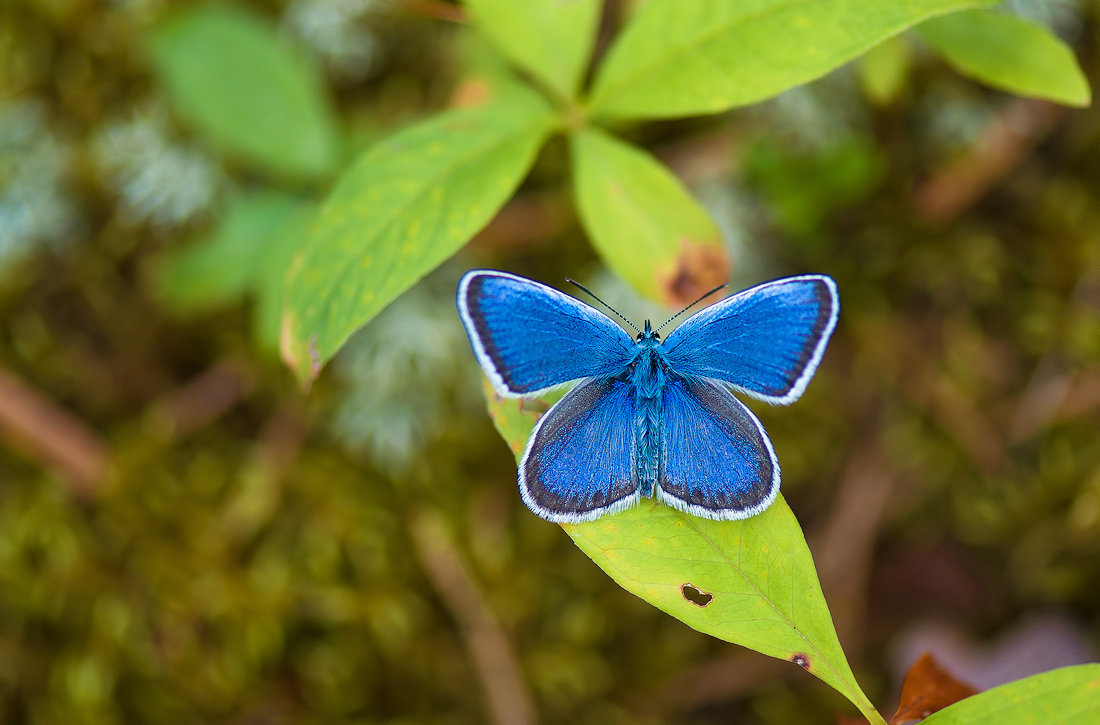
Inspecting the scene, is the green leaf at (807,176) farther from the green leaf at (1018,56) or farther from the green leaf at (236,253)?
the green leaf at (236,253)

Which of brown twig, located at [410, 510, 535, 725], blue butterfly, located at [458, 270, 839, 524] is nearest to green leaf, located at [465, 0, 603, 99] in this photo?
blue butterfly, located at [458, 270, 839, 524]

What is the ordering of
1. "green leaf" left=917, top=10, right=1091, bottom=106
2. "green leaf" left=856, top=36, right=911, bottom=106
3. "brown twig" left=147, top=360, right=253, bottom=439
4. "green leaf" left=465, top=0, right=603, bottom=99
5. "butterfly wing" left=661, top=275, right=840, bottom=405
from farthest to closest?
"brown twig" left=147, top=360, right=253, bottom=439
"green leaf" left=856, top=36, right=911, bottom=106
"green leaf" left=465, top=0, right=603, bottom=99
"green leaf" left=917, top=10, right=1091, bottom=106
"butterfly wing" left=661, top=275, right=840, bottom=405

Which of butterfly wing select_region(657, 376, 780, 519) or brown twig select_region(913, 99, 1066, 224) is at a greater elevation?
butterfly wing select_region(657, 376, 780, 519)

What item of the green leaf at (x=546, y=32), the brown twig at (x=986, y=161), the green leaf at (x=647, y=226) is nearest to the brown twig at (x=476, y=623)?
the green leaf at (x=647, y=226)

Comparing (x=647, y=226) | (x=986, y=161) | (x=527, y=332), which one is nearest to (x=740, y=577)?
(x=527, y=332)

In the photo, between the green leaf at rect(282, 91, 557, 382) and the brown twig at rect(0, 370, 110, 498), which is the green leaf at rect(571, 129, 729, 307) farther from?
the brown twig at rect(0, 370, 110, 498)

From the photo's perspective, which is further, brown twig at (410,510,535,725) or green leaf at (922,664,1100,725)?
brown twig at (410,510,535,725)

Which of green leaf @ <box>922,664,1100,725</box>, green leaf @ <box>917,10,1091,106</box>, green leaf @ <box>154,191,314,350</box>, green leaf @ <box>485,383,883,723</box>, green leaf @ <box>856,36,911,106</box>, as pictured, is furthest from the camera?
green leaf @ <box>154,191,314,350</box>

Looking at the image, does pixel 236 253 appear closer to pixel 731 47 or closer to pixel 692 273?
pixel 692 273
